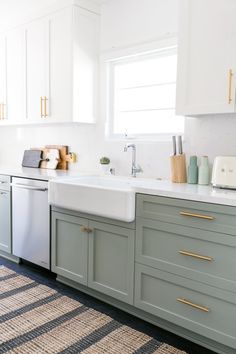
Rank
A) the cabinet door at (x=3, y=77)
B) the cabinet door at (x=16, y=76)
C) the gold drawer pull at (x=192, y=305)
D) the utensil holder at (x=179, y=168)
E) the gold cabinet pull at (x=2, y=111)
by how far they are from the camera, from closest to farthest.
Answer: the gold drawer pull at (x=192, y=305) < the utensil holder at (x=179, y=168) < the cabinet door at (x=16, y=76) < the cabinet door at (x=3, y=77) < the gold cabinet pull at (x=2, y=111)

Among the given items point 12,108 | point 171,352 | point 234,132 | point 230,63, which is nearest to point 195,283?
point 171,352

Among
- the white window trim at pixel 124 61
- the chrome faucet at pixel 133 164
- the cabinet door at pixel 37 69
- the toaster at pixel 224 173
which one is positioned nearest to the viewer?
the toaster at pixel 224 173

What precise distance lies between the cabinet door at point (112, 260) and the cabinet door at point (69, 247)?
84mm

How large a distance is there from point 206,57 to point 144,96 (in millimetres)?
886

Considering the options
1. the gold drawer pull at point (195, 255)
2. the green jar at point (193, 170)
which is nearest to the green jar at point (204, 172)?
the green jar at point (193, 170)

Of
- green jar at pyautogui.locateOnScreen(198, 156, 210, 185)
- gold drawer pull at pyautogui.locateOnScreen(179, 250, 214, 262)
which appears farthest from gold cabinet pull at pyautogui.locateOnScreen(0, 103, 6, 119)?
gold drawer pull at pyautogui.locateOnScreen(179, 250, 214, 262)

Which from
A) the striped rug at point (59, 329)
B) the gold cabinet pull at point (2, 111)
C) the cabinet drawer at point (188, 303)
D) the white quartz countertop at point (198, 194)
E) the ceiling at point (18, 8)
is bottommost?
the striped rug at point (59, 329)

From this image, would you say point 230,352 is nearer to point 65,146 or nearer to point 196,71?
point 196,71

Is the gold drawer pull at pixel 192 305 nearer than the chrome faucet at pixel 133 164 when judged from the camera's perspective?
Yes

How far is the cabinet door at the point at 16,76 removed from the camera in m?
3.50

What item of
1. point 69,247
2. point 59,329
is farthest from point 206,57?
point 59,329

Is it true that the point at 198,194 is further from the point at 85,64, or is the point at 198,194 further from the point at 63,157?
the point at 63,157

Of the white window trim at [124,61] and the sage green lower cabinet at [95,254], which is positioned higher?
the white window trim at [124,61]

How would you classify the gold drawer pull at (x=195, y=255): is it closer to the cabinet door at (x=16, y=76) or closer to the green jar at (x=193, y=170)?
the green jar at (x=193, y=170)
